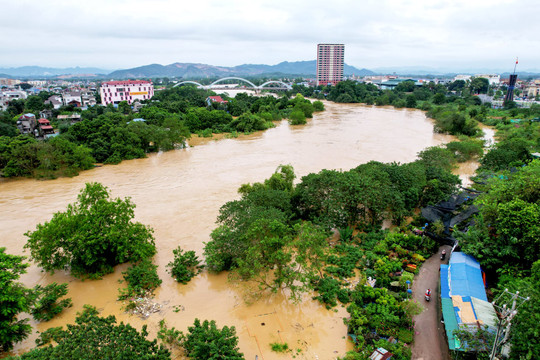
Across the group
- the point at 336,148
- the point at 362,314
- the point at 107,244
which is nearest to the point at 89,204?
the point at 107,244

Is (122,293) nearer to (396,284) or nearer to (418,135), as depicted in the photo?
(396,284)

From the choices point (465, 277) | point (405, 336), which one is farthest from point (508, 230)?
point (405, 336)

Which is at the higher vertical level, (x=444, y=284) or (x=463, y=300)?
(x=463, y=300)

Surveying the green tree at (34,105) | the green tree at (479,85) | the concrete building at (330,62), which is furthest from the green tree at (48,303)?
the concrete building at (330,62)

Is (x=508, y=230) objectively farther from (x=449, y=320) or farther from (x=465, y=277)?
(x=449, y=320)

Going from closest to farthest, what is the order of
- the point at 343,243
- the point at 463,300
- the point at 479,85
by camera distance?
the point at 463,300 < the point at 343,243 < the point at 479,85

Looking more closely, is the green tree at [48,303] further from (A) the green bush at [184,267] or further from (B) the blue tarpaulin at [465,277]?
(B) the blue tarpaulin at [465,277]

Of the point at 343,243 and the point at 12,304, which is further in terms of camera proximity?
the point at 343,243
